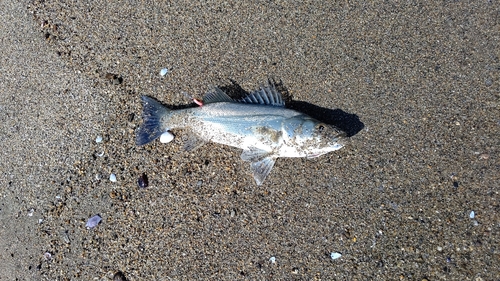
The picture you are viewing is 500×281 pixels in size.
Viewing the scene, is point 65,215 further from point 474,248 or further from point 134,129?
point 474,248

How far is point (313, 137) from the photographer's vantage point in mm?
3480

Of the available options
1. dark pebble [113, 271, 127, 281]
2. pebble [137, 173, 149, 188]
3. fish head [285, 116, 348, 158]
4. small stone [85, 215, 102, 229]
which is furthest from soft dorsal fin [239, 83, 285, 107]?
dark pebble [113, 271, 127, 281]

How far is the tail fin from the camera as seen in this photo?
380 centimetres

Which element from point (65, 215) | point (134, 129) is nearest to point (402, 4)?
point (134, 129)

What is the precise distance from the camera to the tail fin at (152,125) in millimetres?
3801

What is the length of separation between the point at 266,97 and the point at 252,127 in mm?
415

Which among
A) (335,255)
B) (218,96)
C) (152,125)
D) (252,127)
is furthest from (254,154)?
(335,255)

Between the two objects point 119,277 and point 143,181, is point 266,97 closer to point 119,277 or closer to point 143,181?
point 143,181

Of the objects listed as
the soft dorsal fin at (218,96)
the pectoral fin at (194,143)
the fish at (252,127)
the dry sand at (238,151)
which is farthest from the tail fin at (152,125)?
the soft dorsal fin at (218,96)

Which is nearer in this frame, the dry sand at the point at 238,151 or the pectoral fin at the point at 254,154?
the dry sand at the point at 238,151

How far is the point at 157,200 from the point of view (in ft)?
12.4

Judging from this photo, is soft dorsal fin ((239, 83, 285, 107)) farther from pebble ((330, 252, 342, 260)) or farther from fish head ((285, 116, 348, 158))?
pebble ((330, 252, 342, 260))

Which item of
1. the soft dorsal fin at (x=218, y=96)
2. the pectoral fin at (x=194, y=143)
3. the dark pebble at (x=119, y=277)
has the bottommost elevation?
the dark pebble at (x=119, y=277)

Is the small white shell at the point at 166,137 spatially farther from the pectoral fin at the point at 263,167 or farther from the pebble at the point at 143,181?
the pectoral fin at the point at 263,167
